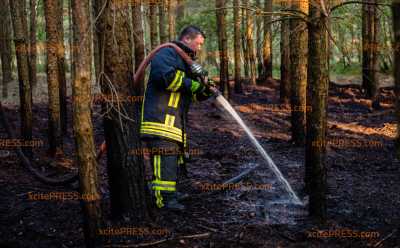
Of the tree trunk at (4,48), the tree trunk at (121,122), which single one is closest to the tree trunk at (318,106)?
the tree trunk at (121,122)

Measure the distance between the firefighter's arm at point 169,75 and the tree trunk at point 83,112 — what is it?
1439 mm

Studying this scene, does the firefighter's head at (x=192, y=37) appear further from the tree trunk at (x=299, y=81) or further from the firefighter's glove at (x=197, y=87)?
the tree trunk at (x=299, y=81)

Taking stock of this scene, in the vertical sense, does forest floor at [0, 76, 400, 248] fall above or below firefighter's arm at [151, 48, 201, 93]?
below

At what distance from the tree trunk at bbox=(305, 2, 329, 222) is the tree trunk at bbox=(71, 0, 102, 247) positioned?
103 inches

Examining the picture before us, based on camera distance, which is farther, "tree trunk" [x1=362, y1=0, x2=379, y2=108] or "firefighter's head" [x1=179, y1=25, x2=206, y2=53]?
"tree trunk" [x1=362, y1=0, x2=379, y2=108]

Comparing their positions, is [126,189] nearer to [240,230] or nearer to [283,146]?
[240,230]

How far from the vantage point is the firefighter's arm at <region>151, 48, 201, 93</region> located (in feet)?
18.2

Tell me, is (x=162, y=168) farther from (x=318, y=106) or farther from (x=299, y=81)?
(x=299, y=81)

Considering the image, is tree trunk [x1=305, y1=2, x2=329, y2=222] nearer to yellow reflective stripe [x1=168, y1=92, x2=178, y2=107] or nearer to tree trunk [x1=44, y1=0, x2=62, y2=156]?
yellow reflective stripe [x1=168, y1=92, x2=178, y2=107]

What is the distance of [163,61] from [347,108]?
39.8 feet

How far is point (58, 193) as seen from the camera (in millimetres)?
6445

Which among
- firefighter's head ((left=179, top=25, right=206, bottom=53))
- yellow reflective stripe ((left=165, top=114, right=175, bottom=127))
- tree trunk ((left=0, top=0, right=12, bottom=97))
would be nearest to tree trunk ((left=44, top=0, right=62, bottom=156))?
firefighter's head ((left=179, top=25, right=206, bottom=53))

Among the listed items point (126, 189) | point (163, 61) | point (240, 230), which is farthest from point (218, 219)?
point (163, 61)

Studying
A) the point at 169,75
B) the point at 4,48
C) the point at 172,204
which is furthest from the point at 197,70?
the point at 4,48
